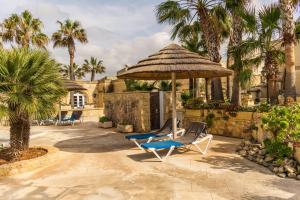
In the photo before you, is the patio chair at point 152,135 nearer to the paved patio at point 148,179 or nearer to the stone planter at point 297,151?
the paved patio at point 148,179

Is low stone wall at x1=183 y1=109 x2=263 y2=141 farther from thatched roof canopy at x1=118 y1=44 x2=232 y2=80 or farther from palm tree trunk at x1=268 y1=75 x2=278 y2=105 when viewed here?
thatched roof canopy at x1=118 y1=44 x2=232 y2=80

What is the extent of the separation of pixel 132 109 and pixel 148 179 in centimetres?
816

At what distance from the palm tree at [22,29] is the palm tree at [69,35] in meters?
6.82

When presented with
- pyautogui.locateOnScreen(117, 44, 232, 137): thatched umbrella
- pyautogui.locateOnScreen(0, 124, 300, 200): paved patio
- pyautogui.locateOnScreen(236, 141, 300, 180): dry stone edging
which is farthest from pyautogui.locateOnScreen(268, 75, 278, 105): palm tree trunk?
pyautogui.locateOnScreen(0, 124, 300, 200): paved patio

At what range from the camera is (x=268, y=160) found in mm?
7156

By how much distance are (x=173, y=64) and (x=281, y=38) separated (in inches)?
228

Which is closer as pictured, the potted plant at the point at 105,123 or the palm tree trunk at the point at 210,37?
the palm tree trunk at the point at 210,37

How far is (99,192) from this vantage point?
553 centimetres

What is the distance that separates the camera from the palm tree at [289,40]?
10.9 meters

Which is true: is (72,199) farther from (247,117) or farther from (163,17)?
(163,17)

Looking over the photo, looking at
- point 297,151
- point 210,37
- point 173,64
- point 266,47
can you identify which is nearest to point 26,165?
point 173,64

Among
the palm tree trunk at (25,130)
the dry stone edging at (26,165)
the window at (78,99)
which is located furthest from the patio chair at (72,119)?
the window at (78,99)

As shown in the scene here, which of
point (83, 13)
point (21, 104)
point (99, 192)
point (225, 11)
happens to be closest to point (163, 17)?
point (225, 11)

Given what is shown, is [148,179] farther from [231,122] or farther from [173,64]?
[231,122]
